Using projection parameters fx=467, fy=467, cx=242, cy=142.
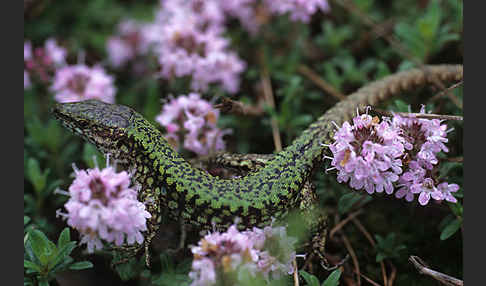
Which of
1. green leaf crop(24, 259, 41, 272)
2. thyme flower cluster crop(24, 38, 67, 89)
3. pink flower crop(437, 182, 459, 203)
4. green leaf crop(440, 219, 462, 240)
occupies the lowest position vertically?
green leaf crop(24, 259, 41, 272)

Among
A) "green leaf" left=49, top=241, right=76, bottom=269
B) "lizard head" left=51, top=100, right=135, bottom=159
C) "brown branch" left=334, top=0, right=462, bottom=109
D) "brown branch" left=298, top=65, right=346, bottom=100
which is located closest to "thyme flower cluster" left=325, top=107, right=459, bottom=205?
"brown branch" left=334, top=0, right=462, bottom=109

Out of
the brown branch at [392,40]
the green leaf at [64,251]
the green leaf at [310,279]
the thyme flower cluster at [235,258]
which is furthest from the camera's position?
the brown branch at [392,40]

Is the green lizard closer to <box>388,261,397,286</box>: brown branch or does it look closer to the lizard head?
the lizard head

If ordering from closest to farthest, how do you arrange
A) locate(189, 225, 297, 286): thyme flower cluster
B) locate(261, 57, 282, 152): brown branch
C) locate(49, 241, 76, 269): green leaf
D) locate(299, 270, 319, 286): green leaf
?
1. locate(189, 225, 297, 286): thyme flower cluster
2. locate(299, 270, 319, 286): green leaf
3. locate(49, 241, 76, 269): green leaf
4. locate(261, 57, 282, 152): brown branch

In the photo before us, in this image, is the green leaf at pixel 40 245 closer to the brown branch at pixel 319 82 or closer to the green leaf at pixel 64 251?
the green leaf at pixel 64 251

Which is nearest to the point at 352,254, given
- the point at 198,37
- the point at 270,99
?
the point at 270,99

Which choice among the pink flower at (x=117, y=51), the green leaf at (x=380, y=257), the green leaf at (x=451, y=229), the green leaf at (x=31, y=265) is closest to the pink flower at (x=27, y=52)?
the pink flower at (x=117, y=51)
